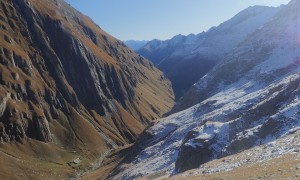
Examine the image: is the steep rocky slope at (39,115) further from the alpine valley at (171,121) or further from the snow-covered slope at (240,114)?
the snow-covered slope at (240,114)

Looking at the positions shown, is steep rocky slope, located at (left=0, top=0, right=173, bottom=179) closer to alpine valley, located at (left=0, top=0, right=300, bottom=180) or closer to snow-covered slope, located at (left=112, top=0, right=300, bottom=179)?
alpine valley, located at (left=0, top=0, right=300, bottom=180)

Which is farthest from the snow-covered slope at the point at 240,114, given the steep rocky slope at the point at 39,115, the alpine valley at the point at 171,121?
the steep rocky slope at the point at 39,115

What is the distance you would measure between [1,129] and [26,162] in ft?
55.2

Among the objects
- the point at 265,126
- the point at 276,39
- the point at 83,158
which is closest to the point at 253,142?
the point at 265,126

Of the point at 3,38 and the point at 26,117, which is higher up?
the point at 3,38

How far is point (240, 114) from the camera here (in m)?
81.8

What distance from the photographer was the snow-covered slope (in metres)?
62.7

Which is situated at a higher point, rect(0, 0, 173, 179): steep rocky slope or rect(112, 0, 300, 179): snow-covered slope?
rect(0, 0, 173, 179): steep rocky slope

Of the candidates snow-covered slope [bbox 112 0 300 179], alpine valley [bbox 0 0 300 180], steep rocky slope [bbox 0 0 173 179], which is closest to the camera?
alpine valley [bbox 0 0 300 180]

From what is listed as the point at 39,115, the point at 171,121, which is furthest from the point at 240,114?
the point at 39,115

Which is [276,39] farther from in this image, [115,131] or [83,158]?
[115,131]

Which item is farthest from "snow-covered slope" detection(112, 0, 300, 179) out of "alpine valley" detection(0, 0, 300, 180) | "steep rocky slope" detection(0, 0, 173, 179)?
"steep rocky slope" detection(0, 0, 173, 179)

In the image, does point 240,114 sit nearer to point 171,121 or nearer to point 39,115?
point 171,121

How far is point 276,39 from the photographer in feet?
418
